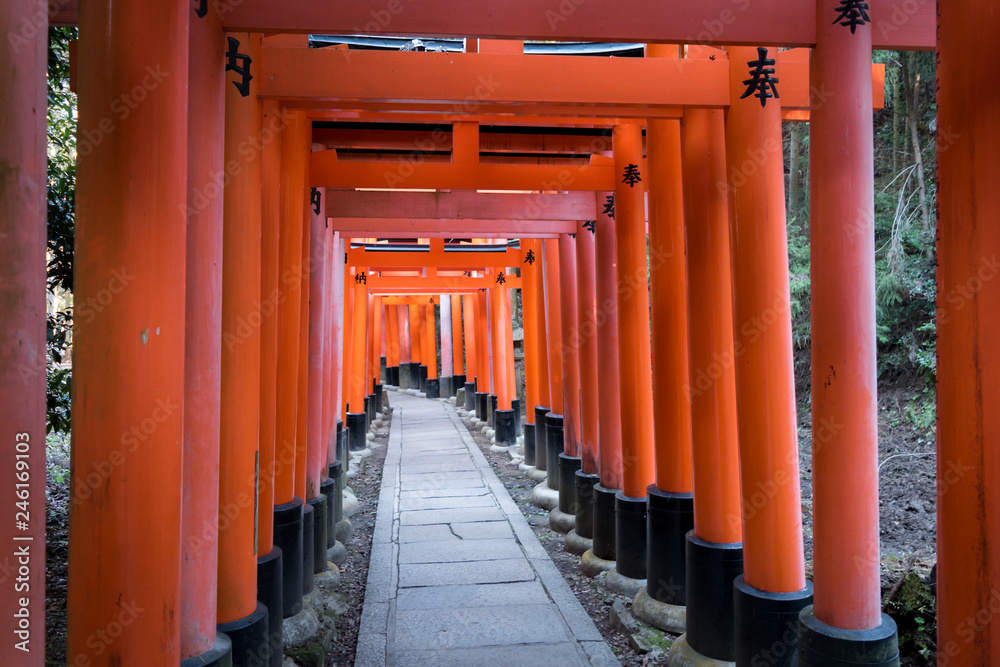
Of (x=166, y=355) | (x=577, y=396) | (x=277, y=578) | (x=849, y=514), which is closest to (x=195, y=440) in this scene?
(x=166, y=355)

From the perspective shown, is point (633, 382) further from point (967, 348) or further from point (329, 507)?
point (967, 348)

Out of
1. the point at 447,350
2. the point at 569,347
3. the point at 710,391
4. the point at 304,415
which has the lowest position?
the point at 304,415

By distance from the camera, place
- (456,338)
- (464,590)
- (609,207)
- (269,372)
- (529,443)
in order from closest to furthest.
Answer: (269,372), (464,590), (609,207), (529,443), (456,338)

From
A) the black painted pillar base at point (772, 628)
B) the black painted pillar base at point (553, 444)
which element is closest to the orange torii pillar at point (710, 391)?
the black painted pillar base at point (772, 628)

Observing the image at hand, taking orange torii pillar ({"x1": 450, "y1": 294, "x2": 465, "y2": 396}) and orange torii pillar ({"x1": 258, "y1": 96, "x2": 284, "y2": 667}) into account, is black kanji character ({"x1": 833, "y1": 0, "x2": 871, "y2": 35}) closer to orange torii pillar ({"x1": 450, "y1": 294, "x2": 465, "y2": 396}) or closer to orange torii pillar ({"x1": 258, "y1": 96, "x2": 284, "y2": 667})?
orange torii pillar ({"x1": 258, "y1": 96, "x2": 284, "y2": 667})

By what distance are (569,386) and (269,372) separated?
4.74 m

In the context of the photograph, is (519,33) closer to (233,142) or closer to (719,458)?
(233,142)

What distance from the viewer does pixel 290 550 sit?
16.4 ft

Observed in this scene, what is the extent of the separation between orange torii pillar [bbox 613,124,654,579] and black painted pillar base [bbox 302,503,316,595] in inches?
95.4

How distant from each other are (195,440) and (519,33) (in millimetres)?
2170

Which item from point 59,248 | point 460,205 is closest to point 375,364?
point 460,205

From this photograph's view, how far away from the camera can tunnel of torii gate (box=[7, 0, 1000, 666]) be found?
2.18 meters

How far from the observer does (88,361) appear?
2.18m

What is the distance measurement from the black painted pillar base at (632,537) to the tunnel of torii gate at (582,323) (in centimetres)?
2
